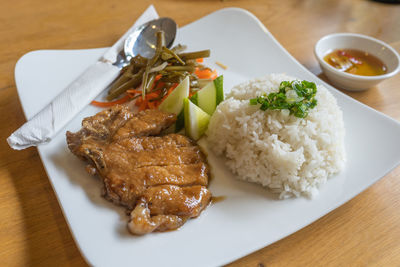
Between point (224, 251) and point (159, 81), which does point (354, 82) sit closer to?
point (159, 81)

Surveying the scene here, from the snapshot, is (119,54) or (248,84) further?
(119,54)

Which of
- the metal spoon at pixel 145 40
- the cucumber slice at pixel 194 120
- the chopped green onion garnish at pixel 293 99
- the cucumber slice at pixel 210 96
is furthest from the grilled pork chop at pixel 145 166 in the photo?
the metal spoon at pixel 145 40

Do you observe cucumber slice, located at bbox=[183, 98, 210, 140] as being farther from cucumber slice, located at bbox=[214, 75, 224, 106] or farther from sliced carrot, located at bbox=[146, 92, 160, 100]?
sliced carrot, located at bbox=[146, 92, 160, 100]

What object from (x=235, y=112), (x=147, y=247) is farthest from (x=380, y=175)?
(x=147, y=247)

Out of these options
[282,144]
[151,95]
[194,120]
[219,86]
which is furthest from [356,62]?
[151,95]

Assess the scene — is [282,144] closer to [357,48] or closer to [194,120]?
[194,120]

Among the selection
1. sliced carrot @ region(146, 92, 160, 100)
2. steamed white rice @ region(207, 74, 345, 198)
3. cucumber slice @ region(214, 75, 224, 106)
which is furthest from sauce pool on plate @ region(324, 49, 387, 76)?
sliced carrot @ region(146, 92, 160, 100)
